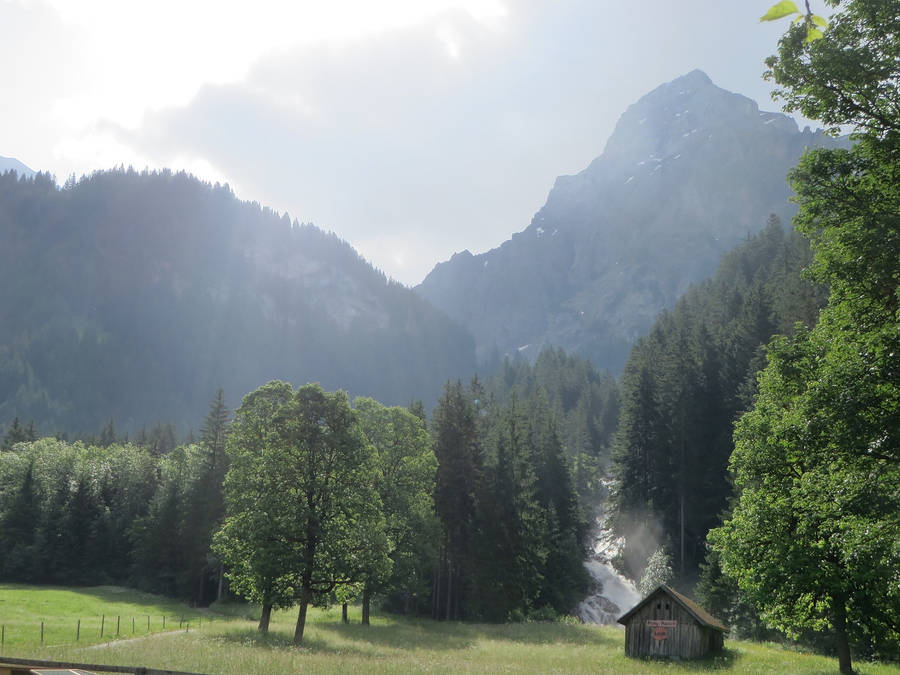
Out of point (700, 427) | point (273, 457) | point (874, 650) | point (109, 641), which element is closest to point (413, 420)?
point (273, 457)

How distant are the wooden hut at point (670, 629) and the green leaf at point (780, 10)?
3634cm

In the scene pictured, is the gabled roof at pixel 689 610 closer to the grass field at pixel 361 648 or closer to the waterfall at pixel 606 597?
the grass field at pixel 361 648

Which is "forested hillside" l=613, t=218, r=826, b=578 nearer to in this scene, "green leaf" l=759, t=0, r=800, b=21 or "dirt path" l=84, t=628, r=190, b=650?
"dirt path" l=84, t=628, r=190, b=650

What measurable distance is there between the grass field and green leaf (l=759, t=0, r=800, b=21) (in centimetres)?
2426

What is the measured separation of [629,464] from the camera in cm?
7169

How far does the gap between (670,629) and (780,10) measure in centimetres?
3792

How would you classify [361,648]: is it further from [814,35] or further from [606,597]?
[606,597]

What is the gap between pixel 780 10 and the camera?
3.88 m

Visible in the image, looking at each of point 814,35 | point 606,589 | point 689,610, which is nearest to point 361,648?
point 689,610

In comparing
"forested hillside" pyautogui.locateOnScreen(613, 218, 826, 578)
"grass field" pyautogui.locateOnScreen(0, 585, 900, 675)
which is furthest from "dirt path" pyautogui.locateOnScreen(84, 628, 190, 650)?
"forested hillside" pyautogui.locateOnScreen(613, 218, 826, 578)

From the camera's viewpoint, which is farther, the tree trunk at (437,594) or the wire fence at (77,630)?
the tree trunk at (437,594)

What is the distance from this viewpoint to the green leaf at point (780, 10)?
385 centimetres

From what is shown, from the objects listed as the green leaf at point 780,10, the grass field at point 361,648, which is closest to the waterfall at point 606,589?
the grass field at point 361,648

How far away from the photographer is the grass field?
25.2 meters
